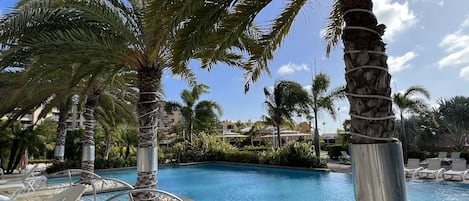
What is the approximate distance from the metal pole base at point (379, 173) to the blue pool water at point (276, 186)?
9907 millimetres

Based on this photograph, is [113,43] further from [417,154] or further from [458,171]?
[417,154]

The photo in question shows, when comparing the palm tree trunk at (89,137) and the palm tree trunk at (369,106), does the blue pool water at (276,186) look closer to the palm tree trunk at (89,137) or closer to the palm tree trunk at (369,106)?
the palm tree trunk at (89,137)

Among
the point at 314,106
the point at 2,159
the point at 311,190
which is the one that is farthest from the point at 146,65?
the point at 2,159

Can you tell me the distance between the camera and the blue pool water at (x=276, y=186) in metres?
13.1

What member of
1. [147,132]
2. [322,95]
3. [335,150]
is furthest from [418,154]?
[147,132]

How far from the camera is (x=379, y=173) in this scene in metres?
3.23

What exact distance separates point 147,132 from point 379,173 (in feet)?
20.7

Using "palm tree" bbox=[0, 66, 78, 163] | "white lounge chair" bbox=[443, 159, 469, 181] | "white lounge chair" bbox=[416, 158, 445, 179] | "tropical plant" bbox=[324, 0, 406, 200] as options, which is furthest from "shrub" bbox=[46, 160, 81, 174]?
"white lounge chair" bbox=[443, 159, 469, 181]

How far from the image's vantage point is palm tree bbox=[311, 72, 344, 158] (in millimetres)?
22516

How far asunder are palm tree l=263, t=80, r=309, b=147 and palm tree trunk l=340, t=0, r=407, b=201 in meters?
19.7

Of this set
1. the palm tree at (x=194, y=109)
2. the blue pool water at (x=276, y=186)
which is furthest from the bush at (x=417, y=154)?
the palm tree at (x=194, y=109)

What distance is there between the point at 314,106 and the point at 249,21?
60.7 ft

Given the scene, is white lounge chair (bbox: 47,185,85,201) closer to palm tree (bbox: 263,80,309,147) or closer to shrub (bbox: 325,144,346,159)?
palm tree (bbox: 263,80,309,147)

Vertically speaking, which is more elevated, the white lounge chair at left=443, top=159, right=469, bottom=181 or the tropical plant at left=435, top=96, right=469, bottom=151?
the tropical plant at left=435, top=96, right=469, bottom=151
